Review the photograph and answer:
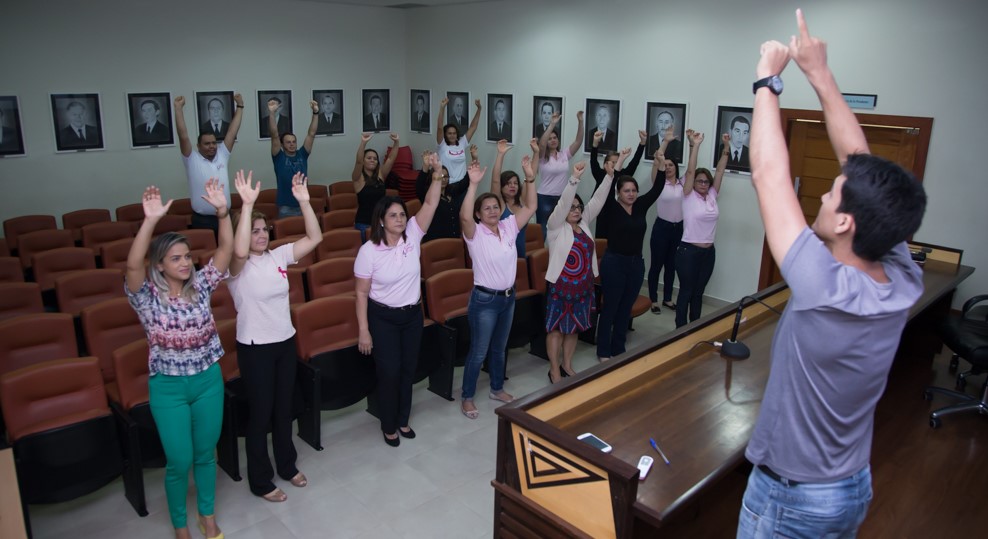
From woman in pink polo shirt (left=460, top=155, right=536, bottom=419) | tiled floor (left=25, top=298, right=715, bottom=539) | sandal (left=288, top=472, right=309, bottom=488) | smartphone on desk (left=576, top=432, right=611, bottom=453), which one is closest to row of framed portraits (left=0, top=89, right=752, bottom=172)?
woman in pink polo shirt (left=460, top=155, right=536, bottom=419)

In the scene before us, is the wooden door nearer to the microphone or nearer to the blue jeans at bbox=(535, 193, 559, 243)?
the blue jeans at bbox=(535, 193, 559, 243)

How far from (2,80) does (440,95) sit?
6.05 m

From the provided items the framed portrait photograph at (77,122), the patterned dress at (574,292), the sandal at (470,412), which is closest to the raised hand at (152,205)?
the sandal at (470,412)

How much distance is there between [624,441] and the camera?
9.46 feet

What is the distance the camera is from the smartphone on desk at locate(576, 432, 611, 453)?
275cm

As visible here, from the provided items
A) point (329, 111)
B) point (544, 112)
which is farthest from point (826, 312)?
point (329, 111)

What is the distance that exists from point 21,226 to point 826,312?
26.8ft

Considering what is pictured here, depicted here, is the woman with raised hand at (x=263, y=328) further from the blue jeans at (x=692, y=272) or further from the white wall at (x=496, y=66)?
the white wall at (x=496, y=66)

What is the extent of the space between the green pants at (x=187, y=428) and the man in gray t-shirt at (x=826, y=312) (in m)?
2.77

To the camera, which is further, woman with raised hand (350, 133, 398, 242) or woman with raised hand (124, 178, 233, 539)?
woman with raised hand (350, 133, 398, 242)

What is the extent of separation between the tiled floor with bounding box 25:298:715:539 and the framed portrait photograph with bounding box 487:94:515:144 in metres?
6.13

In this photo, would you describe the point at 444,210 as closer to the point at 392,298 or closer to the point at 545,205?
the point at 545,205

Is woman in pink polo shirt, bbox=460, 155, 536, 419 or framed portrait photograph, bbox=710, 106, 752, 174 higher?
framed portrait photograph, bbox=710, 106, 752, 174

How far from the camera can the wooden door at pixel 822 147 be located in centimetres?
651
